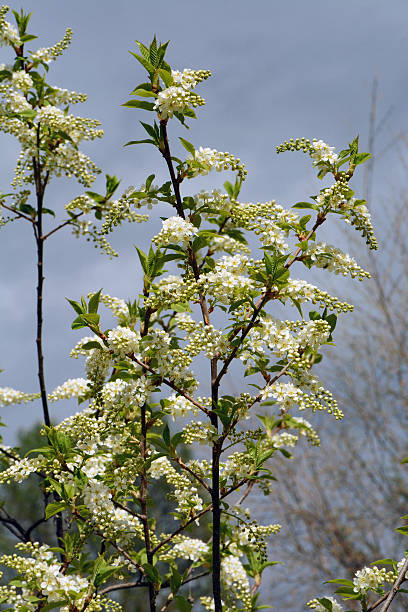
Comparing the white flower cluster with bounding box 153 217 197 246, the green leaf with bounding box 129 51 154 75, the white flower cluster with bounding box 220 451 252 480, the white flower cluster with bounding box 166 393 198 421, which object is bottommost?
the white flower cluster with bounding box 220 451 252 480

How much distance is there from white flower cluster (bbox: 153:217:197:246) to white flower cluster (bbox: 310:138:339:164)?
532 millimetres

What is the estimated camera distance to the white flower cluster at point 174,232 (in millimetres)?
1934

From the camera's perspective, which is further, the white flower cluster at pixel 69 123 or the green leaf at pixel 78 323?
the white flower cluster at pixel 69 123

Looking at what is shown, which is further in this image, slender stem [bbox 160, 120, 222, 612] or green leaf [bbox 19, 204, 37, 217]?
green leaf [bbox 19, 204, 37, 217]

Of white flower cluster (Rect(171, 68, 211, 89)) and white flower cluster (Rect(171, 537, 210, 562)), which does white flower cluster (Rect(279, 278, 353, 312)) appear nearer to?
white flower cluster (Rect(171, 68, 211, 89))

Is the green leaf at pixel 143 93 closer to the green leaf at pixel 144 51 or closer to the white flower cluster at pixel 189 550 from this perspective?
the green leaf at pixel 144 51

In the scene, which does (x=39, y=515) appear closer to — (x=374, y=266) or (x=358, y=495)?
(x=358, y=495)

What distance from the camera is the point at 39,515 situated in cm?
1237

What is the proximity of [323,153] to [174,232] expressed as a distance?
62 centimetres

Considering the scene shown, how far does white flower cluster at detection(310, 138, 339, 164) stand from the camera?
2123 millimetres

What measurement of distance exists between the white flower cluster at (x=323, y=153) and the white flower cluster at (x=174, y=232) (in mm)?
532

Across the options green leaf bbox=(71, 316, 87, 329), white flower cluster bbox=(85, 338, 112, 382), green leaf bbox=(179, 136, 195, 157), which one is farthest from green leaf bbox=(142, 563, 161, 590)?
green leaf bbox=(179, 136, 195, 157)

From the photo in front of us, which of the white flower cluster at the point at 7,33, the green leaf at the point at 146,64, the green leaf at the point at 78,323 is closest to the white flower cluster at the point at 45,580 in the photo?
the green leaf at the point at 78,323

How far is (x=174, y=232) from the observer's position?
194 cm
